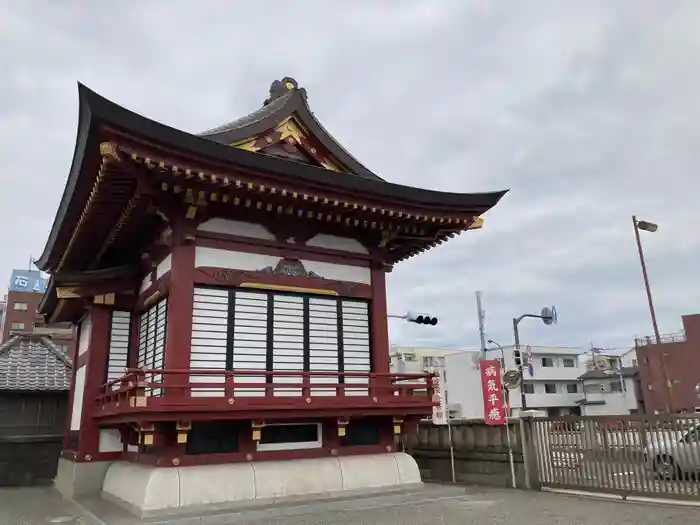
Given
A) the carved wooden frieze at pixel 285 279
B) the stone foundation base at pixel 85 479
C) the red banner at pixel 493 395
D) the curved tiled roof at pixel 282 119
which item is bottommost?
the stone foundation base at pixel 85 479

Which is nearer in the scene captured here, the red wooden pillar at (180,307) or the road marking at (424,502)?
the red wooden pillar at (180,307)

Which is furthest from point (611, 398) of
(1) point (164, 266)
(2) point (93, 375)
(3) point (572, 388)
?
(1) point (164, 266)

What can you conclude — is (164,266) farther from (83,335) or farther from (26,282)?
(26,282)

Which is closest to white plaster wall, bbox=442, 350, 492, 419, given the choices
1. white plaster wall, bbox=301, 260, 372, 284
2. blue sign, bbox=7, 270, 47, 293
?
white plaster wall, bbox=301, 260, 372, 284

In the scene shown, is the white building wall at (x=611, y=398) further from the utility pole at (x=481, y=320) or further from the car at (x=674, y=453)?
the car at (x=674, y=453)

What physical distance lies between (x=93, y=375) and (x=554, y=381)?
5203cm

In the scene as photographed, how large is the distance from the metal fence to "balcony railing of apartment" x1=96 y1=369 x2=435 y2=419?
2924mm

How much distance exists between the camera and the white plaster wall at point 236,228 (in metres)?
10.9

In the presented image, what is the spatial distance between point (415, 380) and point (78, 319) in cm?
991

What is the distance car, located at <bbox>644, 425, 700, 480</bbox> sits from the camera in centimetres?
955

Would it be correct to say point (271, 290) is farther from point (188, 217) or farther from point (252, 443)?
point (252, 443)

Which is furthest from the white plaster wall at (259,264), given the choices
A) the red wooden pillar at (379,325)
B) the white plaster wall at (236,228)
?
the white plaster wall at (236,228)

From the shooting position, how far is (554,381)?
56.0 metres

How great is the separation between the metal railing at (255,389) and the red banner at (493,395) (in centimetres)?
186
